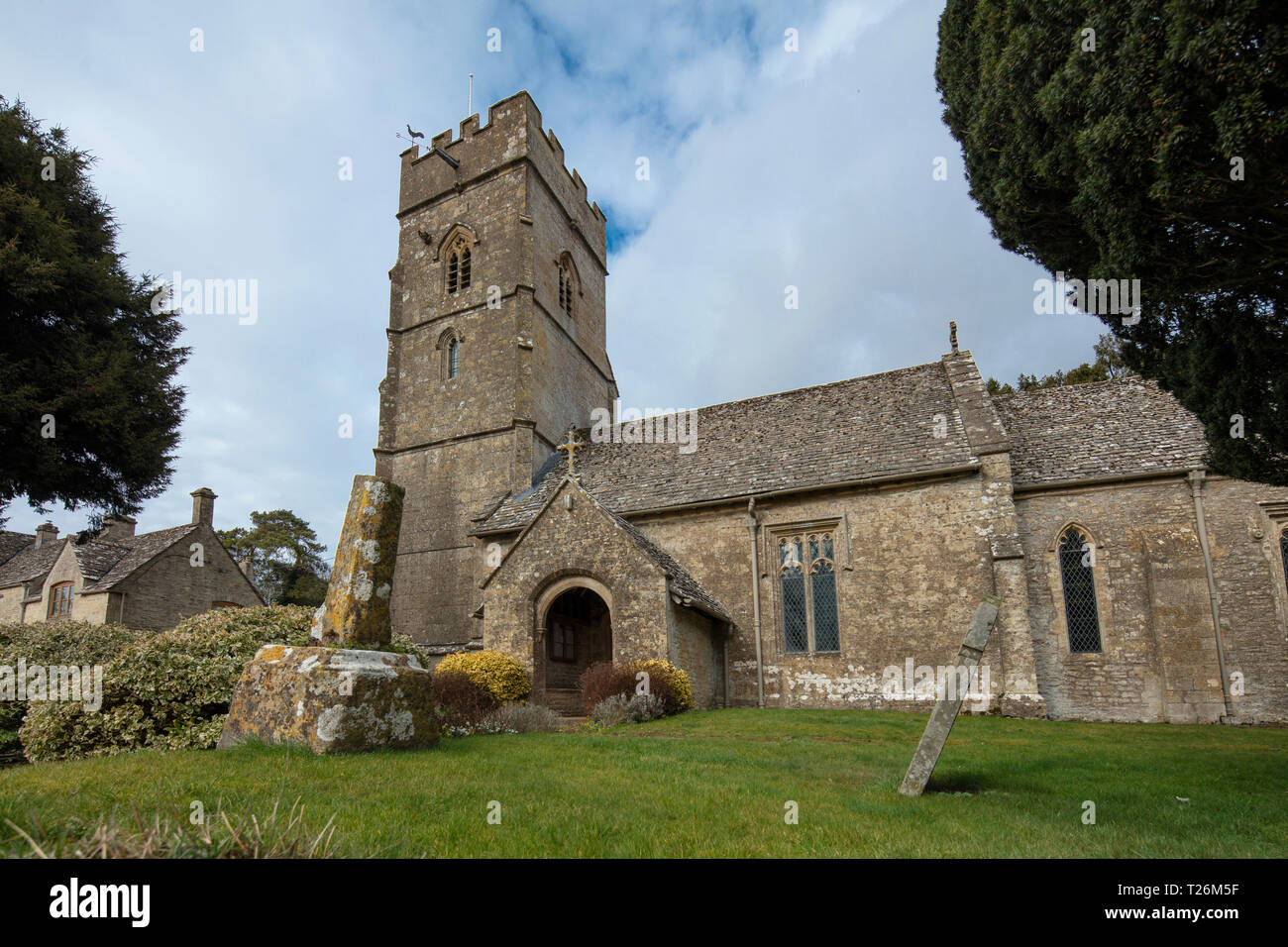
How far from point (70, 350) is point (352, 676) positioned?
1135 centimetres

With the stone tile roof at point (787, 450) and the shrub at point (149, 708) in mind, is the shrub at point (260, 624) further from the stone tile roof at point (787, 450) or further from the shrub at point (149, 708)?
the stone tile roof at point (787, 450)

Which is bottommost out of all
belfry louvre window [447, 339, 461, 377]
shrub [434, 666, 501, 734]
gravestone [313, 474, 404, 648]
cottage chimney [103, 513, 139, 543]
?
shrub [434, 666, 501, 734]

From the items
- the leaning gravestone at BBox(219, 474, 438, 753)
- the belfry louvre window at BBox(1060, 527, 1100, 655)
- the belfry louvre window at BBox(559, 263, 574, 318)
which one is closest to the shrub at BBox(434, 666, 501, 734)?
the leaning gravestone at BBox(219, 474, 438, 753)

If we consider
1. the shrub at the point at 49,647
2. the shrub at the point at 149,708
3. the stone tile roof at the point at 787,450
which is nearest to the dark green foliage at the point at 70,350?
the shrub at the point at 49,647

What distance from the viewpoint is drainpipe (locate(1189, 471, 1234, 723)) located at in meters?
14.6

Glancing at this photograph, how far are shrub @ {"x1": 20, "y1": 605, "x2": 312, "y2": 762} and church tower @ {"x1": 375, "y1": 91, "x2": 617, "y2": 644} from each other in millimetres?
11479

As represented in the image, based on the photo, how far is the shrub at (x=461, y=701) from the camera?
418 inches

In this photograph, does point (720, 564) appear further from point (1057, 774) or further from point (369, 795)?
point (369, 795)

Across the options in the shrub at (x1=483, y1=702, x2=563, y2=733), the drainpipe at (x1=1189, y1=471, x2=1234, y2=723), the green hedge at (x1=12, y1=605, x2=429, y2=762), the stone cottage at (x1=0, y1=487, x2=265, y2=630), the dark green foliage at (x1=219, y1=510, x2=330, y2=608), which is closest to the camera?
the green hedge at (x1=12, y1=605, x2=429, y2=762)

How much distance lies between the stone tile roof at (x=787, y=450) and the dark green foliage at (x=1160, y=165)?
30.5 feet

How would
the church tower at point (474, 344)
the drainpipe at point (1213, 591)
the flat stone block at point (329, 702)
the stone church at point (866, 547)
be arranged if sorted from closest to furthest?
the flat stone block at point (329, 702) → the drainpipe at point (1213, 591) → the stone church at point (866, 547) → the church tower at point (474, 344)

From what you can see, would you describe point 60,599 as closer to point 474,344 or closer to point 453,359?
point 453,359

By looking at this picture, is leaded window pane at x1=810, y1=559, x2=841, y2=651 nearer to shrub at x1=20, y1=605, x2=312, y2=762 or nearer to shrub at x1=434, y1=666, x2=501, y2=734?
shrub at x1=434, y1=666, x2=501, y2=734
